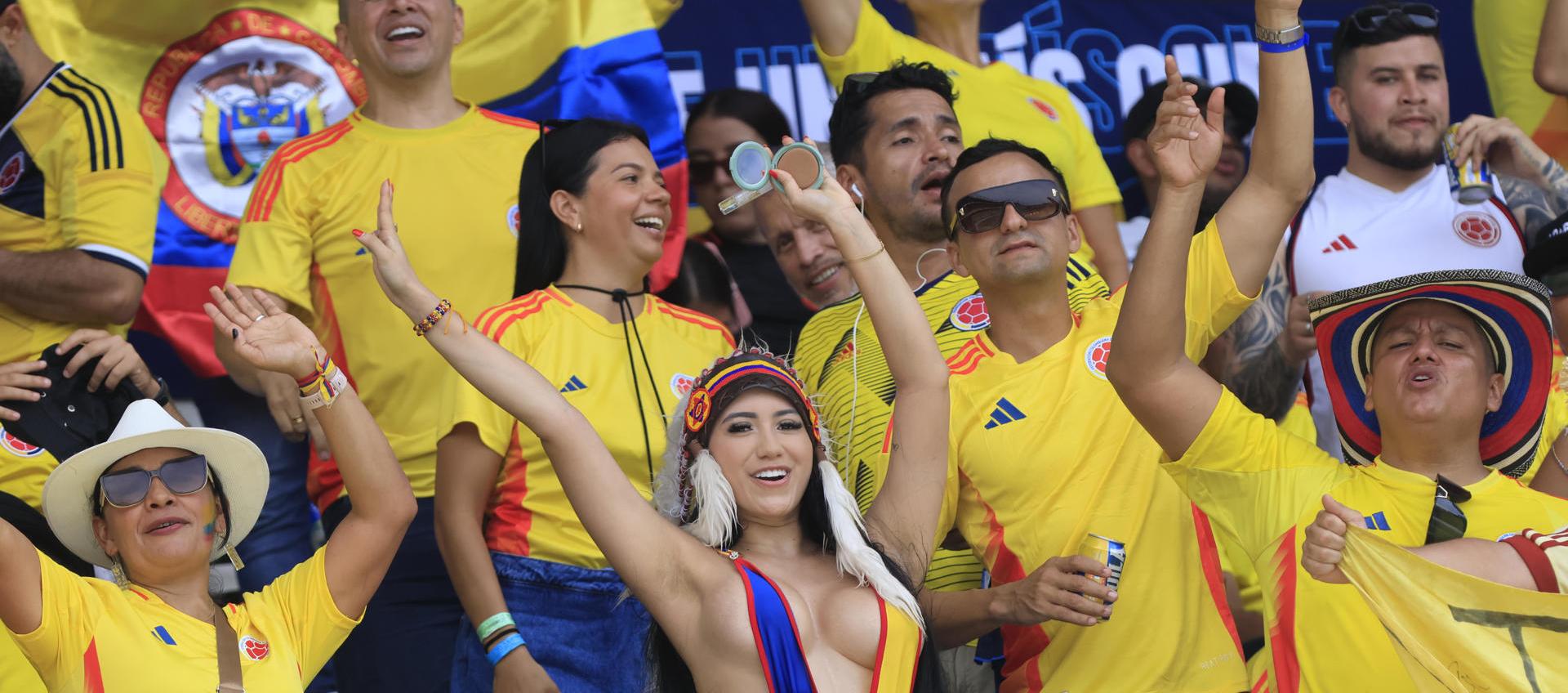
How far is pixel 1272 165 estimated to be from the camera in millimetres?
3604

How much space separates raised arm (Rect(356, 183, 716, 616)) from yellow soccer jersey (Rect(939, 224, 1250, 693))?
799 mm

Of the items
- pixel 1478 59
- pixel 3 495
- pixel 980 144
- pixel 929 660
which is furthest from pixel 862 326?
pixel 1478 59

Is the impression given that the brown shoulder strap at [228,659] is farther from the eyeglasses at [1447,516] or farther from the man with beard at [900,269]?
the eyeglasses at [1447,516]

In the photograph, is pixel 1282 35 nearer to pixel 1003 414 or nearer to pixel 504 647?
pixel 1003 414

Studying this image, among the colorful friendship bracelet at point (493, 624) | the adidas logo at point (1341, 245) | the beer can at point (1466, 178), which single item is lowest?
the colorful friendship bracelet at point (493, 624)

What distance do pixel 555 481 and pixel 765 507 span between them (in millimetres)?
913

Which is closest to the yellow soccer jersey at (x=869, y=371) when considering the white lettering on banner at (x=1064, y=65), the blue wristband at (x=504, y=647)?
the blue wristband at (x=504, y=647)

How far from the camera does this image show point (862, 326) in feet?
→ 14.8

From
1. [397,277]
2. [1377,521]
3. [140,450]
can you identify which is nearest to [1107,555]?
[1377,521]

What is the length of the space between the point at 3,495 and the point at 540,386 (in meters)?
1.65

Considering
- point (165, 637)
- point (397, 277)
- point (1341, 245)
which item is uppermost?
point (397, 277)

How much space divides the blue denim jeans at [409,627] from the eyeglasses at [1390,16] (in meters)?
3.09

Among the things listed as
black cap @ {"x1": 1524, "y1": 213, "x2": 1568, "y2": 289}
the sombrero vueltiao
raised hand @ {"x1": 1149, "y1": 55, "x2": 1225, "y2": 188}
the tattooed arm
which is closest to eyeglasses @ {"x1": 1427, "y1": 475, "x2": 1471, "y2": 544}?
the sombrero vueltiao

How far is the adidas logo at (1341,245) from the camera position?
201 inches
